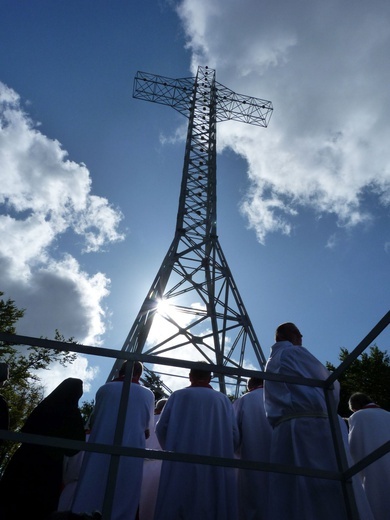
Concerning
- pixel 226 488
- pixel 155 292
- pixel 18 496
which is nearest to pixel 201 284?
pixel 155 292

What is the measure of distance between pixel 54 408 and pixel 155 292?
25.5 ft

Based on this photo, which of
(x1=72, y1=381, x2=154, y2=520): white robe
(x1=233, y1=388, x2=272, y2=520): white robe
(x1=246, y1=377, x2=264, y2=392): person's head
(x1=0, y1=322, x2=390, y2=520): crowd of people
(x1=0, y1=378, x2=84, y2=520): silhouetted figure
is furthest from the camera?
(x1=246, y1=377, x2=264, y2=392): person's head

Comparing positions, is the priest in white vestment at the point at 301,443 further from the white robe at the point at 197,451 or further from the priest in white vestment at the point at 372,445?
the priest in white vestment at the point at 372,445

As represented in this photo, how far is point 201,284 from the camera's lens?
1200 cm

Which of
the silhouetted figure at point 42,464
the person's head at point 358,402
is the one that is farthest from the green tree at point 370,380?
the silhouetted figure at point 42,464

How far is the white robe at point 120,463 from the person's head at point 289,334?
1.61m

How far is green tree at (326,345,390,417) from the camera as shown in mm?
20391

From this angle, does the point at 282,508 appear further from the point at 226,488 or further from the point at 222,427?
the point at 222,427

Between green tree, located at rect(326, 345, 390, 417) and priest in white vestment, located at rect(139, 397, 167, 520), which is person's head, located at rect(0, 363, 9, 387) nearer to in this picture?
priest in white vestment, located at rect(139, 397, 167, 520)

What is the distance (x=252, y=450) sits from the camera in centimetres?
434

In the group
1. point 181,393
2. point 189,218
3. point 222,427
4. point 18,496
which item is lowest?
point 18,496

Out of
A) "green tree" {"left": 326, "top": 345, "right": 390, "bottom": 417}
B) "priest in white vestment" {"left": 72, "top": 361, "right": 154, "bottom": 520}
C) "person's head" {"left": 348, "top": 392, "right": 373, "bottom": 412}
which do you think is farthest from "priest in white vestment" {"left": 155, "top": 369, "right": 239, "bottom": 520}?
"green tree" {"left": 326, "top": 345, "right": 390, "bottom": 417}

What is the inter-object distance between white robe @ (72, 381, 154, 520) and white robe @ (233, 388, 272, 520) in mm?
Result: 944

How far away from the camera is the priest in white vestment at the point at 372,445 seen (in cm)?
410
